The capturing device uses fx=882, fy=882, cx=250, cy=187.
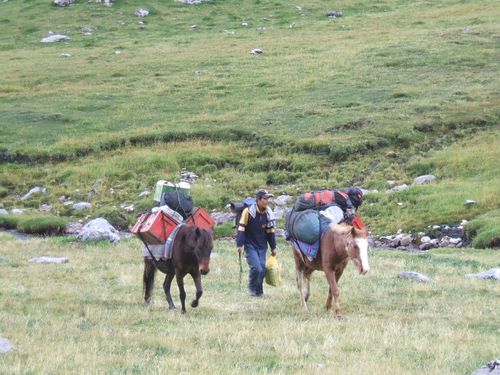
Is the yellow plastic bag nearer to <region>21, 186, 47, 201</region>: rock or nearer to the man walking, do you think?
the man walking

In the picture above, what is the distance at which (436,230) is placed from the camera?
31.8 m

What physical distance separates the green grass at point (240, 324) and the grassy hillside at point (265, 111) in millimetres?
14218

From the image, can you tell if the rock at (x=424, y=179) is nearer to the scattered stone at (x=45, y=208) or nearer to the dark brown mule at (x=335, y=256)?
the scattered stone at (x=45, y=208)

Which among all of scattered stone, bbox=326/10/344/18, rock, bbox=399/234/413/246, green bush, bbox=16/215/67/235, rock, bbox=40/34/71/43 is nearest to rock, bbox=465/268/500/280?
rock, bbox=399/234/413/246

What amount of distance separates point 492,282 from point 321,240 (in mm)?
5254

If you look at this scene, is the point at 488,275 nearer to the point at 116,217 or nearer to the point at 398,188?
the point at 398,188

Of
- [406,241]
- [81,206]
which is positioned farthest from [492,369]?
[81,206]

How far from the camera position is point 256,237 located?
18.2 m

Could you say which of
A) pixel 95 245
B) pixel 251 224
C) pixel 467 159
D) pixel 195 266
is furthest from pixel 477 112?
pixel 195 266

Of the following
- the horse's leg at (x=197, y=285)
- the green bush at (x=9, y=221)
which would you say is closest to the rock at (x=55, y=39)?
the green bush at (x=9, y=221)

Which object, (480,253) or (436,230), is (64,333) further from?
(436,230)

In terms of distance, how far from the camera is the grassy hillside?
38062 millimetres

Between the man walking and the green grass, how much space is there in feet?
1.44

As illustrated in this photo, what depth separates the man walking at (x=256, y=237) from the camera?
58.7 ft
